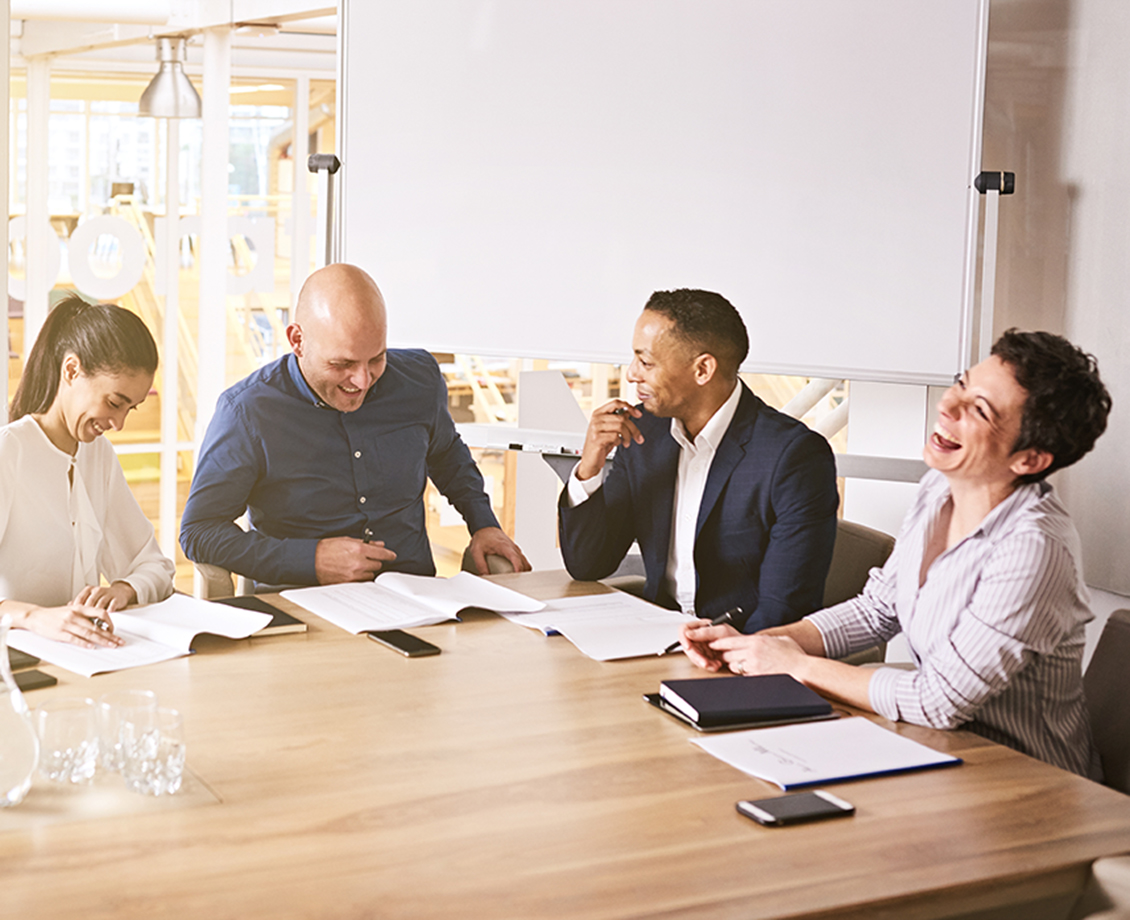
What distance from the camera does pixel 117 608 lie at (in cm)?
208

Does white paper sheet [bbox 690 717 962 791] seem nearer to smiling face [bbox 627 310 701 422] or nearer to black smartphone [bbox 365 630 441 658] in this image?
black smartphone [bbox 365 630 441 658]

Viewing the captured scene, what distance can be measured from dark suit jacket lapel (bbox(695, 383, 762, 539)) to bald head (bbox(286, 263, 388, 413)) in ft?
2.56

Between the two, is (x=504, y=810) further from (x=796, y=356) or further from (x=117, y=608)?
(x=796, y=356)

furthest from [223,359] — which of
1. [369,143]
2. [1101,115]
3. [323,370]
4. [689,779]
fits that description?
[689,779]

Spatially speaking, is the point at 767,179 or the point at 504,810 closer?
the point at 504,810

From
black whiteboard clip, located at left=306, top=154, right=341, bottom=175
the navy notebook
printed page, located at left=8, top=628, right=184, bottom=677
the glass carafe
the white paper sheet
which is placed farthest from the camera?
black whiteboard clip, located at left=306, top=154, right=341, bottom=175

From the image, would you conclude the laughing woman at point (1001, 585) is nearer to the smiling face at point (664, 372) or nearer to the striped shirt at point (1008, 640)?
the striped shirt at point (1008, 640)

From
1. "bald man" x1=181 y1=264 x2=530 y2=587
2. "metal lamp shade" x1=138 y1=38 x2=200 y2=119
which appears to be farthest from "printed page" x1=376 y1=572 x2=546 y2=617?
"metal lamp shade" x1=138 y1=38 x2=200 y2=119

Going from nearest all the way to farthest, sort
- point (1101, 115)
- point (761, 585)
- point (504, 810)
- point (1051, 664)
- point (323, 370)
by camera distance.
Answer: point (504, 810) → point (1051, 664) → point (761, 585) → point (323, 370) → point (1101, 115)

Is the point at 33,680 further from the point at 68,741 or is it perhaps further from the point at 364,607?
the point at 364,607

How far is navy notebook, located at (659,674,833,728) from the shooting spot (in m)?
1.64

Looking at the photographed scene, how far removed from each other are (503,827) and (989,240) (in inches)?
87.3

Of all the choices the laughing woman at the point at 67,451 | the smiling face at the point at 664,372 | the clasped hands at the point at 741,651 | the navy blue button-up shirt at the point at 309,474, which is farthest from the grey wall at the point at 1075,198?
the laughing woman at the point at 67,451

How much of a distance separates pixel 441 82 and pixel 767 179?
38.2 inches
